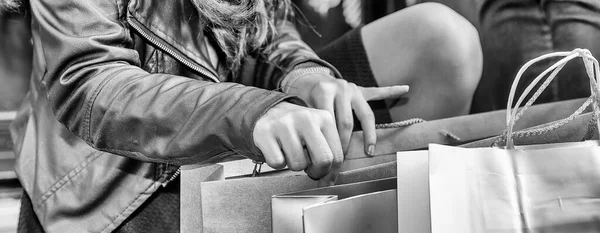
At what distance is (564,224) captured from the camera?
40cm

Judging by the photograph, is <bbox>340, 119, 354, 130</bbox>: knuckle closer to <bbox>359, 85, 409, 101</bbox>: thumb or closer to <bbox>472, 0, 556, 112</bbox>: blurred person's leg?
<bbox>359, 85, 409, 101</bbox>: thumb

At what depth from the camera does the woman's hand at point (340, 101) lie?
67 cm

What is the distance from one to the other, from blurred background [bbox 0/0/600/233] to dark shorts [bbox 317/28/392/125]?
0.04 feet

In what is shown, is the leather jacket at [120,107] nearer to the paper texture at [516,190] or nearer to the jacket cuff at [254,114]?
the jacket cuff at [254,114]

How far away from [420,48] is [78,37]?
1.48ft

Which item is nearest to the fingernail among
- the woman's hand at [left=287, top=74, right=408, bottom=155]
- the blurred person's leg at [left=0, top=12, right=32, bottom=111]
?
the woman's hand at [left=287, top=74, right=408, bottom=155]

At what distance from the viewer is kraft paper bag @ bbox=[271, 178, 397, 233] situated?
0.42 metres

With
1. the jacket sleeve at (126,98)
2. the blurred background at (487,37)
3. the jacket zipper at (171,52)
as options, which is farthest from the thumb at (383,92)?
the jacket sleeve at (126,98)

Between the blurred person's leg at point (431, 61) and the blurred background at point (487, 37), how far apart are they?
0.05 feet

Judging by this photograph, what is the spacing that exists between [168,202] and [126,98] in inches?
8.1

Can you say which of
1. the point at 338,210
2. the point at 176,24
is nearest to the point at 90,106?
the point at 176,24

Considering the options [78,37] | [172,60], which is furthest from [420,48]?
[78,37]

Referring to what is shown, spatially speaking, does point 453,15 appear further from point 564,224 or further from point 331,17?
point 564,224

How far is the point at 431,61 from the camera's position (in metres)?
0.80
